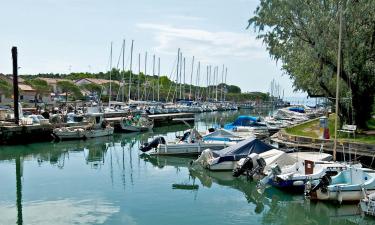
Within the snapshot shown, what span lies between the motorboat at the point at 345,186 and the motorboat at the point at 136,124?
38251 millimetres

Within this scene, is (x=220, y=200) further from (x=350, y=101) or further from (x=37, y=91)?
(x=37, y=91)

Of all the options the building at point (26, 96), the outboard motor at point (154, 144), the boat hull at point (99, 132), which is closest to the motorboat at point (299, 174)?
the outboard motor at point (154, 144)

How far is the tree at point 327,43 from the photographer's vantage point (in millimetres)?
31094

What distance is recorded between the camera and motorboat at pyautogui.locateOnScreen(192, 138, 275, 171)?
28656 millimetres

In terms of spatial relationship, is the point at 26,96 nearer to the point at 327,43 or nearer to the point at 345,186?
the point at 327,43

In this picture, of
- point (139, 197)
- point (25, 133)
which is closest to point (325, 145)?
point (139, 197)

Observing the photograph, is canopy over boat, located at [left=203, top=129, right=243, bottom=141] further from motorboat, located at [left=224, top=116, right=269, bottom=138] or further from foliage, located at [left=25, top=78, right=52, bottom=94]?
foliage, located at [left=25, top=78, right=52, bottom=94]

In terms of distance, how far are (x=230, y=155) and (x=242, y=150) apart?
867 millimetres

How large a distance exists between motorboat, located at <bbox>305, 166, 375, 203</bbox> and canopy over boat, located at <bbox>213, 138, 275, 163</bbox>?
8077 mm

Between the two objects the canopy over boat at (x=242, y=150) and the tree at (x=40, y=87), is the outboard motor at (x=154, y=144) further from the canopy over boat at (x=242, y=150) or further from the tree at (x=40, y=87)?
the tree at (x=40, y=87)

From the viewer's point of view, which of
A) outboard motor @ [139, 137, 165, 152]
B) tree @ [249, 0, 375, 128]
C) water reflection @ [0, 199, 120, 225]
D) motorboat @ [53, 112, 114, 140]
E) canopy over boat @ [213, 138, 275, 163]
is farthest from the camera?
motorboat @ [53, 112, 114, 140]

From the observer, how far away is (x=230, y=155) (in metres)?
28.9

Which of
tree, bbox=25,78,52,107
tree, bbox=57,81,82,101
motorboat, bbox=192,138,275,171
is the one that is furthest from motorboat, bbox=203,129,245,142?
tree, bbox=57,81,82,101

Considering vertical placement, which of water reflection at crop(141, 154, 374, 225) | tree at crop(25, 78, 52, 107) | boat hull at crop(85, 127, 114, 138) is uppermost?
tree at crop(25, 78, 52, 107)
